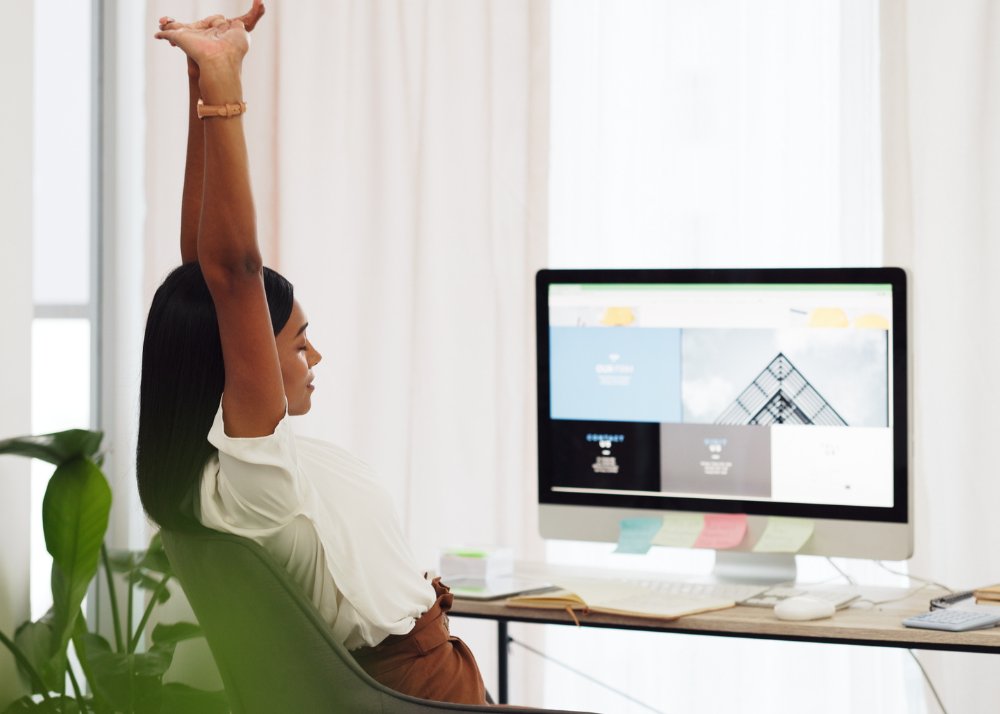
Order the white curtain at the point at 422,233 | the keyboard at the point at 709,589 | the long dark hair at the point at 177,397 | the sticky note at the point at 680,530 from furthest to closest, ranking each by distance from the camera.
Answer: the white curtain at the point at 422,233 < the sticky note at the point at 680,530 < the keyboard at the point at 709,589 < the long dark hair at the point at 177,397

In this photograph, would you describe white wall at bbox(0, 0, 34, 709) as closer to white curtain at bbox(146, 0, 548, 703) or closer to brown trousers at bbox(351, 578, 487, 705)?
white curtain at bbox(146, 0, 548, 703)

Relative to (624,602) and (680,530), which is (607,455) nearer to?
(680,530)

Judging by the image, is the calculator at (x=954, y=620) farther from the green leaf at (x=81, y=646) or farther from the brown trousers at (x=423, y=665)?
the green leaf at (x=81, y=646)

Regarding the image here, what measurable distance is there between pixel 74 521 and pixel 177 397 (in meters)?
0.70

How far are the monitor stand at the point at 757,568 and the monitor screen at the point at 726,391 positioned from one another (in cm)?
11

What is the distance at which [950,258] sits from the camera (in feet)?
6.45

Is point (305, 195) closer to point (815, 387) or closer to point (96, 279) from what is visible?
point (96, 279)

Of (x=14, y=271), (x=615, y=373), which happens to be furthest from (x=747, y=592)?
(x=14, y=271)

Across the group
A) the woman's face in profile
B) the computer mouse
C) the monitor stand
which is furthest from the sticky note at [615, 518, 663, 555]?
the woman's face in profile

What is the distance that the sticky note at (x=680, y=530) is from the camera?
5.17ft

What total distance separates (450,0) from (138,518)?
5.36 ft

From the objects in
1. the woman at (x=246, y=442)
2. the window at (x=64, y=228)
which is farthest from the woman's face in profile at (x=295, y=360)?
the window at (x=64, y=228)

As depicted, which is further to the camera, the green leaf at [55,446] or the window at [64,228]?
the window at [64,228]

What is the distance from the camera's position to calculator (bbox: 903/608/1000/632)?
4.09 feet
